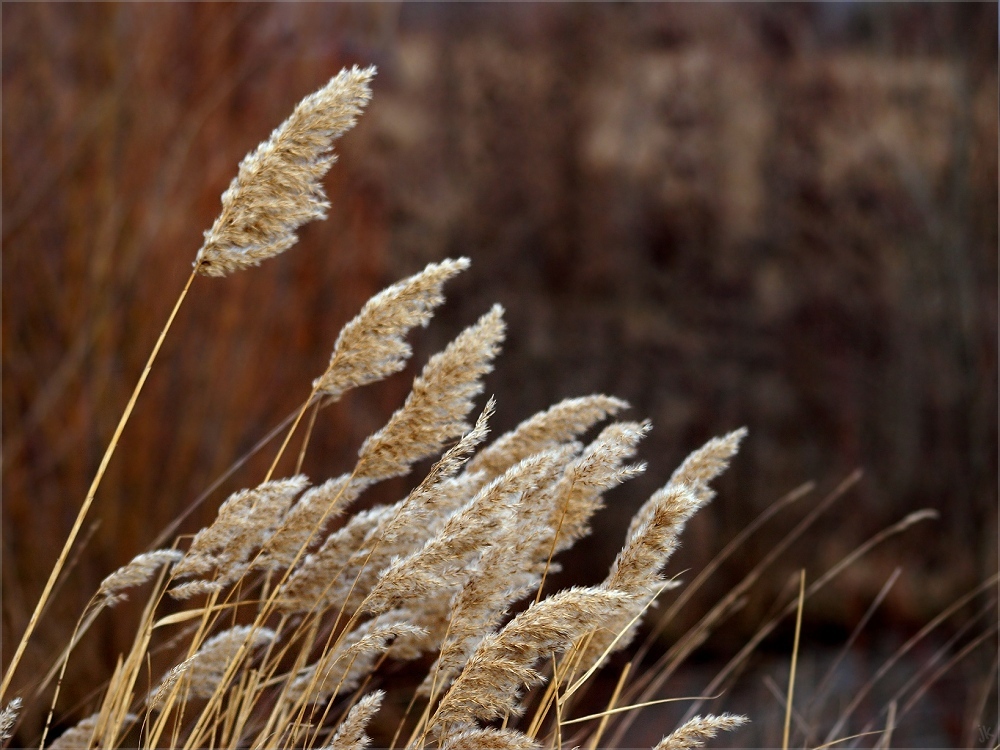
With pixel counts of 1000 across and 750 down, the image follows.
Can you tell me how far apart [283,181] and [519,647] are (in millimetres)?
537

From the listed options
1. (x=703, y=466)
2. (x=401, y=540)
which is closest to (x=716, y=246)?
(x=703, y=466)

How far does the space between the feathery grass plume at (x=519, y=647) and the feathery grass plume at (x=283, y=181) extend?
0.45 metres

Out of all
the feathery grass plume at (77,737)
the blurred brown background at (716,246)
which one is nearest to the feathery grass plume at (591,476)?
the feathery grass plume at (77,737)

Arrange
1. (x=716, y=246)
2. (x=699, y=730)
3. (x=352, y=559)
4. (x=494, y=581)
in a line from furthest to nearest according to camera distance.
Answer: (x=716, y=246) → (x=352, y=559) → (x=494, y=581) → (x=699, y=730)

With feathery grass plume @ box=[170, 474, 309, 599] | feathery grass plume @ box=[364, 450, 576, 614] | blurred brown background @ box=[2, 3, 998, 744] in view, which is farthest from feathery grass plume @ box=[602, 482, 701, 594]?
blurred brown background @ box=[2, 3, 998, 744]

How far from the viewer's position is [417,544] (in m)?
1.11

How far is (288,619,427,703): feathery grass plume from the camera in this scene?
0.95 m

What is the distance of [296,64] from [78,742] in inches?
82.6

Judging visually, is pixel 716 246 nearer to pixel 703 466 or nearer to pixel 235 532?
pixel 703 466

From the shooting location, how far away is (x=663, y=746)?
0.86m

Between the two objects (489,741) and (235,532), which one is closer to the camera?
(489,741)

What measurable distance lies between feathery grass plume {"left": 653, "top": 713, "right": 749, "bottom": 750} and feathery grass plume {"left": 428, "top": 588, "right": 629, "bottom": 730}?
12 cm

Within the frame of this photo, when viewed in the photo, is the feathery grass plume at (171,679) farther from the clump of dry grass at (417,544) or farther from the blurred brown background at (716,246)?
the blurred brown background at (716,246)

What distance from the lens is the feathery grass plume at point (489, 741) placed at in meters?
0.86
